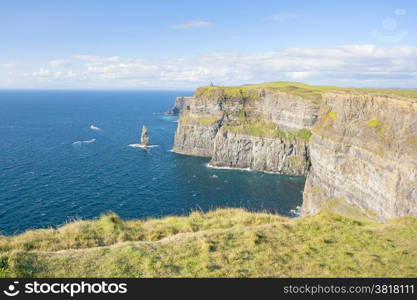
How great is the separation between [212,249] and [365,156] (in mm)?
55793

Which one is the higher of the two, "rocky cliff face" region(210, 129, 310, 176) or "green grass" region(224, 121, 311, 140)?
"green grass" region(224, 121, 311, 140)

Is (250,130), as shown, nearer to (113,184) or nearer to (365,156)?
(113,184)

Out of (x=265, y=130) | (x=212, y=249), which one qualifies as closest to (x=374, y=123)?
(x=212, y=249)

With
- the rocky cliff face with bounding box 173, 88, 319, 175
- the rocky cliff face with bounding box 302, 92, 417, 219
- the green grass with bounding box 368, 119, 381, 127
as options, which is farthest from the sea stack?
the green grass with bounding box 368, 119, 381, 127

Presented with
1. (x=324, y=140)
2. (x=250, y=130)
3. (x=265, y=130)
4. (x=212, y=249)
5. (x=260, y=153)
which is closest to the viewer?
(x=212, y=249)

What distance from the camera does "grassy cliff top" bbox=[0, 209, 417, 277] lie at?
1559 cm

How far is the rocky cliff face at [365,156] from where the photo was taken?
52.1m

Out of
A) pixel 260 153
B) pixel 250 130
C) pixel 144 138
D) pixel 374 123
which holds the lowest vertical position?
pixel 260 153

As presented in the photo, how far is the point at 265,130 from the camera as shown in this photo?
131250 millimetres

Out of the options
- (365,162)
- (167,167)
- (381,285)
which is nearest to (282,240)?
(381,285)

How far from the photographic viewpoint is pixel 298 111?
407 feet

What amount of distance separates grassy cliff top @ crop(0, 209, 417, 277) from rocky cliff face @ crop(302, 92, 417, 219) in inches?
1285

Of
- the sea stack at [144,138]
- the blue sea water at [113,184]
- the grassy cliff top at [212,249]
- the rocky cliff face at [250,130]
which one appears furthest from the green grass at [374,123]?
the sea stack at [144,138]

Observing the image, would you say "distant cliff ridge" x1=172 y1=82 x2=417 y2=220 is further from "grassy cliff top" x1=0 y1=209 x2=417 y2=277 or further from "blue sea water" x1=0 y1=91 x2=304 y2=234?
"grassy cliff top" x1=0 y1=209 x2=417 y2=277
